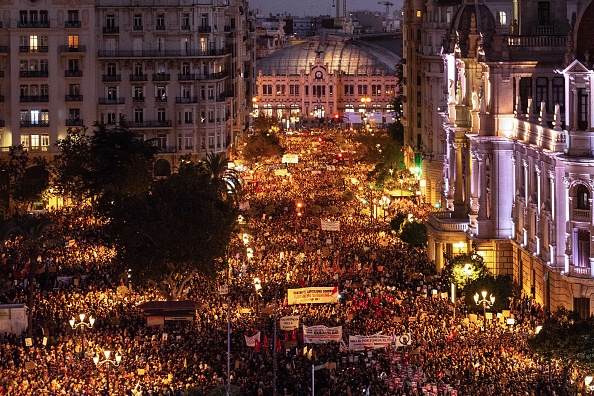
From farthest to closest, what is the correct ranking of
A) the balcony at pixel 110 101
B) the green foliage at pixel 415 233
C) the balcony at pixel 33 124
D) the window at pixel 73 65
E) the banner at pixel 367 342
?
1. the balcony at pixel 110 101
2. the window at pixel 73 65
3. the balcony at pixel 33 124
4. the green foliage at pixel 415 233
5. the banner at pixel 367 342

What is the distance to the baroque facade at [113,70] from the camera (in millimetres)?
127062

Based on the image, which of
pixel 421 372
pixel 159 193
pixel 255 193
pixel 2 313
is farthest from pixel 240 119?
pixel 421 372

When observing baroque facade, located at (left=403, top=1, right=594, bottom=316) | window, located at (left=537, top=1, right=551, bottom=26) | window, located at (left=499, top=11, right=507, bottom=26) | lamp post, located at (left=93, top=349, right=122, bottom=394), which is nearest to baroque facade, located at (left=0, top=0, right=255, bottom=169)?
window, located at (left=499, top=11, right=507, bottom=26)

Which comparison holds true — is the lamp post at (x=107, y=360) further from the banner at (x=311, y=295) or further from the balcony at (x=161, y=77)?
the balcony at (x=161, y=77)

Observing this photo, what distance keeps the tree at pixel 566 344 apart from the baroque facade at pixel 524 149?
33.0ft

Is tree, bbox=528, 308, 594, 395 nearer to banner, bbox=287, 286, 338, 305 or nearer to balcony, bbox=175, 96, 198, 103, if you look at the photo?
banner, bbox=287, 286, 338, 305

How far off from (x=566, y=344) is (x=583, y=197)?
535 inches

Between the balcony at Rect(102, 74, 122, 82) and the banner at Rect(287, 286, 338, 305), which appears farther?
the balcony at Rect(102, 74, 122, 82)

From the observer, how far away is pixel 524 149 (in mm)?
82625

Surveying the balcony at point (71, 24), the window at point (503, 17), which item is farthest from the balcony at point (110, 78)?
the window at point (503, 17)

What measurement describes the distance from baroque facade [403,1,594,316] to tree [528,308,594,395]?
10.0 meters

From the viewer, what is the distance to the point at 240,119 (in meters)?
166

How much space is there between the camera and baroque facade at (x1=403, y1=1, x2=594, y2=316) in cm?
7238

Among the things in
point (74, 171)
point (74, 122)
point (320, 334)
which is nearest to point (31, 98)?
point (74, 122)
